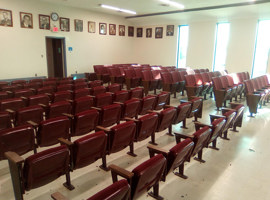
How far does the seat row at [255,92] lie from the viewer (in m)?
5.19

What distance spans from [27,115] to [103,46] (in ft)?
30.5

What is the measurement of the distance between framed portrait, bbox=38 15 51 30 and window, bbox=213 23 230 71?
8.42 m

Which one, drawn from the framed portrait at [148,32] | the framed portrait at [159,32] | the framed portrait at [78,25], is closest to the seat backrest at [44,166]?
the framed portrait at [78,25]

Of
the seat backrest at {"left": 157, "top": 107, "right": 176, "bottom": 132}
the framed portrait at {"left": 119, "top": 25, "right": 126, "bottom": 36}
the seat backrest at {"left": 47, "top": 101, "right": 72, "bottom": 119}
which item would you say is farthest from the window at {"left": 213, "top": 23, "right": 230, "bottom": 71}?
the seat backrest at {"left": 47, "top": 101, "right": 72, "bottom": 119}

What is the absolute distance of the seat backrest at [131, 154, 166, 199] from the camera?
1.59m

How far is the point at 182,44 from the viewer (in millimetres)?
12094

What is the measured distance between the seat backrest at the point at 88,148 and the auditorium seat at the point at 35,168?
0.16 meters

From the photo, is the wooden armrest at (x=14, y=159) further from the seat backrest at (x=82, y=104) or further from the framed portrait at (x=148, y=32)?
the framed portrait at (x=148, y=32)

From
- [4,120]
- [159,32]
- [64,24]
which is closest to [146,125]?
[4,120]

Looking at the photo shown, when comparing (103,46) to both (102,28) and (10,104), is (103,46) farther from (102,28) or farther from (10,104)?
(10,104)

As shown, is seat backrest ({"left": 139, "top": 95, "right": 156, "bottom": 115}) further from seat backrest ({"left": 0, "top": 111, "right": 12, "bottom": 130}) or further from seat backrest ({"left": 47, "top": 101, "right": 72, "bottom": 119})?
seat backrest ({"left": 0, "top": 111, "right": 12, "bottom": 130})

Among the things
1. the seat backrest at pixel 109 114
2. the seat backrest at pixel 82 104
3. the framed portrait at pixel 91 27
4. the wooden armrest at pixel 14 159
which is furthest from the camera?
the framed portrait at pixel 91 27

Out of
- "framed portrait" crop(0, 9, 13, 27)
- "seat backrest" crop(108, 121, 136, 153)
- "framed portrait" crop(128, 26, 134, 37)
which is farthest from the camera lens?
"framed portrait" crop(128, 26, 134, 37)

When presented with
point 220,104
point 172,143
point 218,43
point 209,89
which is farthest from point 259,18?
point 172,143
